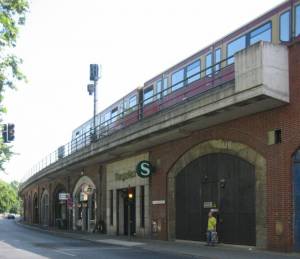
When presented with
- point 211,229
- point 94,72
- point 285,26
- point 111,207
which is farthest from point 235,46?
point 94,72

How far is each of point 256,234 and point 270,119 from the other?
15.4ft

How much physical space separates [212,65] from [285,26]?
352 cm

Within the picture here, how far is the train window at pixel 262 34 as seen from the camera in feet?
80.6

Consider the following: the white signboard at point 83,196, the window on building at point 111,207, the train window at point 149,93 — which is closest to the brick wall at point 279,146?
the train window at point 149,93

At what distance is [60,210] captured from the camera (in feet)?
228

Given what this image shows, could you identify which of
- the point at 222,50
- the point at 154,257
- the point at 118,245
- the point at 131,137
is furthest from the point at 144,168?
the point at 154,257

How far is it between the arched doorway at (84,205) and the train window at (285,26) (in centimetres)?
2876

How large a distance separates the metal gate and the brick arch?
0.31m

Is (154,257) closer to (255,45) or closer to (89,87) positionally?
(255,45)

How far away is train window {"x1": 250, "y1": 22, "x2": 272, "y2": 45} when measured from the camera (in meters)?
24.6

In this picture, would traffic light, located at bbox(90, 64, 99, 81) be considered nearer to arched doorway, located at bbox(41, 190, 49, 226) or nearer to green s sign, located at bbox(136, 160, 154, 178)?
green s sign, located at bbox(136, 160, 154, 178)

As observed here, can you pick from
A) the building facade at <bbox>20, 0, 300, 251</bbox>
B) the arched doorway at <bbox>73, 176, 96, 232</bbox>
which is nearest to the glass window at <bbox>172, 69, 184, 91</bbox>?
the building facade at <bbox>20, 0, 300, 251</bbox>

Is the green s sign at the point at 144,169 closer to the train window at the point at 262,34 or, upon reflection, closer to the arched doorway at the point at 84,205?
the train window at the point at 262,34

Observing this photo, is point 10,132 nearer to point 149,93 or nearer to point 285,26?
point 149,93
